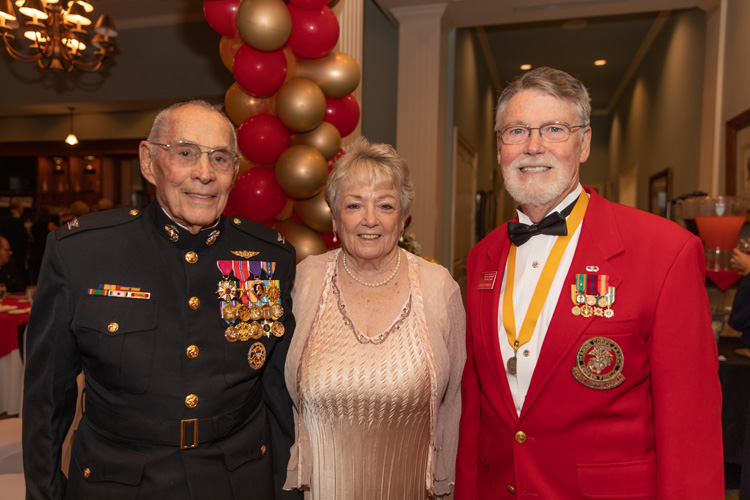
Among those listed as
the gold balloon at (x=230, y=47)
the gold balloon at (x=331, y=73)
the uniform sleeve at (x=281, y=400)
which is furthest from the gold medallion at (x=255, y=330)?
the gold balloon at (x=230, y=47)

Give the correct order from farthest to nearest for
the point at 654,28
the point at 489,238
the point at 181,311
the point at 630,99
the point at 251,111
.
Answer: the point at 630,99 → the point at 654,28 → the point at 251,111 → the point at 489,238 → the point at 181,311

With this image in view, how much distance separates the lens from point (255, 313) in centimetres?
151

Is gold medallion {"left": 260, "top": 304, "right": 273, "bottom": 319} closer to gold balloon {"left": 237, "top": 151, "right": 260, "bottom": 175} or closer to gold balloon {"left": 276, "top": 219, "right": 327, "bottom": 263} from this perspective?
gold balloon {"left": 276, "top": 219, "right": 327, "bottom": 263}

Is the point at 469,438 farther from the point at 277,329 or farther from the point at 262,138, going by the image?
the point at 262,138

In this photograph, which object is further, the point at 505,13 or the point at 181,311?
the point at 505,13

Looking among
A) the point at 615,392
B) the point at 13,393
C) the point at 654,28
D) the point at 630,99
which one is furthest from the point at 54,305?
the point at 630,99

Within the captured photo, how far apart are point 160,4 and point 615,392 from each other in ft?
18.7

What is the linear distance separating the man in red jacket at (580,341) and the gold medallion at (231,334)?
69 centimetres

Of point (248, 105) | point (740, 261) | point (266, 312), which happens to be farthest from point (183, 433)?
point (740, 261)

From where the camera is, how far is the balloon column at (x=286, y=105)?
2461 mm

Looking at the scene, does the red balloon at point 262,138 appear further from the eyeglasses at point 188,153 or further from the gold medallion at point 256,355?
the gold medallion at point 256,355

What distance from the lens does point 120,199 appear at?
880cm

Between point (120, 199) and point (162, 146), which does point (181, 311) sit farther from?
point (120, 199)

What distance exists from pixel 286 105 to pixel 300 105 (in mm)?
74
